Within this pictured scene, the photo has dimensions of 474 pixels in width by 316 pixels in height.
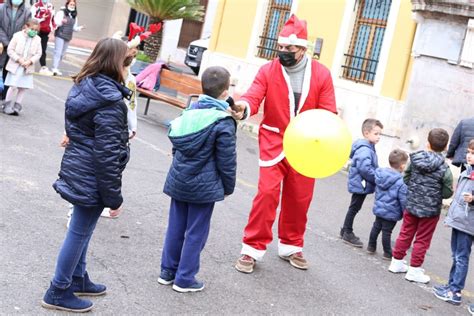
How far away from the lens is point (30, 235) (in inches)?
227

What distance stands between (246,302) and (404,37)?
10.4 meters

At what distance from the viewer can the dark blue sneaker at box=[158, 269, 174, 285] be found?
5328 mm

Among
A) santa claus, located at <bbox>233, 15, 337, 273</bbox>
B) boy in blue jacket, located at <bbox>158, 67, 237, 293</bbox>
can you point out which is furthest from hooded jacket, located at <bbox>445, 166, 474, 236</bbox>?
boy in blue jacket, located at <bbox>158, 67, 237, 293</bbox>

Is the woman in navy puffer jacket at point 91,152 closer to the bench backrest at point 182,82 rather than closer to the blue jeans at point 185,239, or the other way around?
the blue jeans at point 185,239

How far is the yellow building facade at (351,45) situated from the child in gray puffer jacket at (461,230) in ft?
22.9

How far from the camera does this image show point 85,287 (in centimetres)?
481

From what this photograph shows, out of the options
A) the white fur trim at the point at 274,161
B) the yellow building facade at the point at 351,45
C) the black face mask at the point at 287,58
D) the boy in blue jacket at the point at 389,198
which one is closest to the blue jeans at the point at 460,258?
the boy in blue jacket at the point at 389,198

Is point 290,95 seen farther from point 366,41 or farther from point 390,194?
point 366,41

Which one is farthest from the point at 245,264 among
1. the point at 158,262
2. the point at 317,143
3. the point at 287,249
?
the point at 317,143

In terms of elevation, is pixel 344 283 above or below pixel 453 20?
below

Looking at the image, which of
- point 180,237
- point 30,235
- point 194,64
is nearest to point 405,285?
point 180,237

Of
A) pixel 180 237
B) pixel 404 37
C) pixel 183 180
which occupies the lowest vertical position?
pixel 180 237

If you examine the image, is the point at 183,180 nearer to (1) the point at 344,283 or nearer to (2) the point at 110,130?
(2) the point at 110,130

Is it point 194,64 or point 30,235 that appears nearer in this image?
point 30,235
